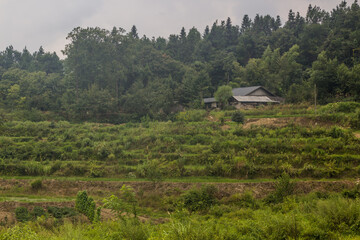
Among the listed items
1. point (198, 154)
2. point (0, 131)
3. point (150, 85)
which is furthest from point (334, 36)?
point (0, 131)

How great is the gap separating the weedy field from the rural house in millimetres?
5862

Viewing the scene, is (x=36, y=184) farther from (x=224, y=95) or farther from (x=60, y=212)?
(x=224, y=95)

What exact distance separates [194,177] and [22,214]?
11522 mm

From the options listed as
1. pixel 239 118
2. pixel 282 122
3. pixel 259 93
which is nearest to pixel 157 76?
pixel 259 93

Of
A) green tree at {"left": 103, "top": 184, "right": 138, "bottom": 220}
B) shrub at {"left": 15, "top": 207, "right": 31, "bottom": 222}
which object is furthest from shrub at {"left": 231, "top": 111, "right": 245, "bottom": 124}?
shrub at {"left": 15, "top": 207, "right": 31, "bottom": 222}

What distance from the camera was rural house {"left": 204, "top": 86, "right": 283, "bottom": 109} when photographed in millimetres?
37344

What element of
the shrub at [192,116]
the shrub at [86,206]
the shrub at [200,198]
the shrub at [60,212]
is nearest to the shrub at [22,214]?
the shrub at [60,212]

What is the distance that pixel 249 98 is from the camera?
124 ft

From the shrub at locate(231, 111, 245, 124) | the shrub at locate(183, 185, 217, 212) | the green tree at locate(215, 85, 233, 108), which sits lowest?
the shrub at locate(183, 185, 217, 212)

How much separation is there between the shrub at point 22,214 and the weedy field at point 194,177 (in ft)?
0.17

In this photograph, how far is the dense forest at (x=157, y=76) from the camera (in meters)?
39.8

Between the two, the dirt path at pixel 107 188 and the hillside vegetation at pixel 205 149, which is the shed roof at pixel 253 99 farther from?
the dirt path at pixel 107 188

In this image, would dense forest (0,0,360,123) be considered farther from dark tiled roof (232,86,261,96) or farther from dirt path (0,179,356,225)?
dirt path (0,179,356,225)

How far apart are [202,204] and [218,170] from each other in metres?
4.33
